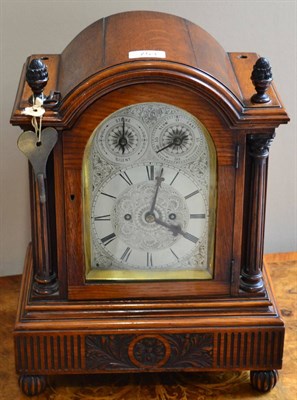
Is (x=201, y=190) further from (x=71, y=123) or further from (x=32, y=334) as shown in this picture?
(x=32, y=334)

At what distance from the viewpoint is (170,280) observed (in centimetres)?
142

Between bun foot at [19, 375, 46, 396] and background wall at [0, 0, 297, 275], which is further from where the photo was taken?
background wall at [0, 0, 297, 275]

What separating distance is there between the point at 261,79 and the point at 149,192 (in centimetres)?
22

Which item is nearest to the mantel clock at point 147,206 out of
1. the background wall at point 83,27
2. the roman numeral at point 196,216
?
the roman numeral at point 196,216

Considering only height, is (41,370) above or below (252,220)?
below

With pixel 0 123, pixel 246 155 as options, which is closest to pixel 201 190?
pixel 246 155

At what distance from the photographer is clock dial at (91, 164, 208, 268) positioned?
138 centimetres

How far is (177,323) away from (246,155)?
0.26m

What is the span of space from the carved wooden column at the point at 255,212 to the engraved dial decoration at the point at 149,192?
0.18 feet

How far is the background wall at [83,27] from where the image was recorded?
160cm

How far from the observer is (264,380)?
1.45 metres

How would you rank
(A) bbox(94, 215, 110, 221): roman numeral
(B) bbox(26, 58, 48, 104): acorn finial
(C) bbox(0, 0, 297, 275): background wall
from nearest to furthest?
(B) bbox(26, 58, 48, 104): acorn finial < (A) bbox(94, 215, 110, 221): roman numeral < (C) bbox(0, 0, 297, 275): background wall

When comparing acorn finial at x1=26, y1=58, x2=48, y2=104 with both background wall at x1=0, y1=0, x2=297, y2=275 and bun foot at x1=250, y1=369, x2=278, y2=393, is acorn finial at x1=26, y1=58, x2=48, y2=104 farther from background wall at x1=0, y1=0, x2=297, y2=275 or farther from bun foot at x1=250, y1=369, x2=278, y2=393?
bun foot at x1=250, y1=369, x2=278, y2=393

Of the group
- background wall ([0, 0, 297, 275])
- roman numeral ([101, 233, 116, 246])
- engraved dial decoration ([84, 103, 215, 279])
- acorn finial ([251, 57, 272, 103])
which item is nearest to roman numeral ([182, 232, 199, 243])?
engraved dial decoration ([84, 103, 215, 279])
